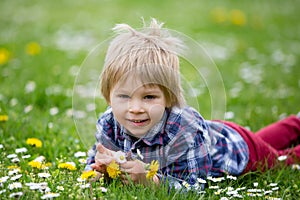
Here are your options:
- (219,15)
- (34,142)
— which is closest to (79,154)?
(34,142)

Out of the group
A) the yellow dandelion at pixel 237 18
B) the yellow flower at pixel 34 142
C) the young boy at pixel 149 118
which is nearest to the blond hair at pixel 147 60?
the young boy at pixel 149 118

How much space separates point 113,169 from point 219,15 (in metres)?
6.68

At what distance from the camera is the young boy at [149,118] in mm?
2205

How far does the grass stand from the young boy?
0.13 meters

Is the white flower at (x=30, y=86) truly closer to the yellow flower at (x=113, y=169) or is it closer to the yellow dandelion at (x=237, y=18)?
the yellow flower at (x=113, y=169)

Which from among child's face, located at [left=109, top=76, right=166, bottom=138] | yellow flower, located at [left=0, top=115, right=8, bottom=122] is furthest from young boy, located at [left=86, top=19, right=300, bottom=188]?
yellow flower, located at [left=0, top=115, right=8, bottom=122]

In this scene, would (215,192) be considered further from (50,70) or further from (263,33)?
(263,33)

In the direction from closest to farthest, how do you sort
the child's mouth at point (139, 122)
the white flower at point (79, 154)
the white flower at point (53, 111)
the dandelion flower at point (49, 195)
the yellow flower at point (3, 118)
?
the dandelion flower at point (49, 195)
the child's mouth at point (139, 122)
the white flower at point (79, 154)
the yellow flower at point (3, 118)
the white flower at point (53, 111)

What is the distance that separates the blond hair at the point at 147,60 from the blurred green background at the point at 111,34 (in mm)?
216

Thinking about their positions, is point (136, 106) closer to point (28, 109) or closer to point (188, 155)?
point (188, 155)

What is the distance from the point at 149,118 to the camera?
2289 millimetres

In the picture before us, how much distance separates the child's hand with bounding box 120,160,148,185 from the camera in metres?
2.27

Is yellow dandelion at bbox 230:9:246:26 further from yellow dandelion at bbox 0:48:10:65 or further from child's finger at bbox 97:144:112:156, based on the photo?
child's finger at bbox 97:144:112:156

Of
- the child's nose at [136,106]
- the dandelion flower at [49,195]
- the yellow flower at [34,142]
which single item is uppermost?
the child's nose at [136,106]
